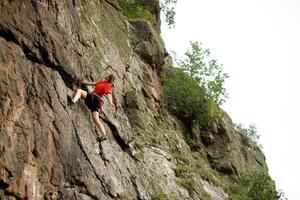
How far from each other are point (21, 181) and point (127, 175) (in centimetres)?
708

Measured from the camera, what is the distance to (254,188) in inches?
1409

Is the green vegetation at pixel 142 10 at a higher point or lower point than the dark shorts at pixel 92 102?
higher

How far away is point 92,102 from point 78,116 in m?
0.94

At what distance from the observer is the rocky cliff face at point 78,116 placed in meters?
15.6

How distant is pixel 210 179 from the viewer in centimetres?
3069

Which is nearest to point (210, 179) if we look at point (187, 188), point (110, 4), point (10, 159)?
point (187, 188)

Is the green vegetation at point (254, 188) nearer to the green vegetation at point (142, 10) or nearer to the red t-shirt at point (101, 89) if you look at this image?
the green vegetation at point (142, 10)

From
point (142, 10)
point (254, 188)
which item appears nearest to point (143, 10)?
point (142, 10)

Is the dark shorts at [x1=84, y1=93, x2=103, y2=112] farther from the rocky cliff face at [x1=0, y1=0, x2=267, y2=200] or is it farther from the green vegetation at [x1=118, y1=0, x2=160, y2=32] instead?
the green vegetation at [x1=118, y1=0, x2=160, y2=32]

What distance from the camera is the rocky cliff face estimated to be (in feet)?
51.1

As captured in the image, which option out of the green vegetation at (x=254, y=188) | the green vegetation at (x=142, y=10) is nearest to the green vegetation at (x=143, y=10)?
the green vegetation at (x=142, y=10)

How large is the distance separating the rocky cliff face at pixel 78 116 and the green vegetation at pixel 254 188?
11.0 feet

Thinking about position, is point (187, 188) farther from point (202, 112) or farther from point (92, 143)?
point (202, 112)

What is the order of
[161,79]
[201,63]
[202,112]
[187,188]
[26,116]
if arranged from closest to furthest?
1. [26,116]
2. [187,188]
3. [161,79]
4. [202,112]
5. [201,63]
